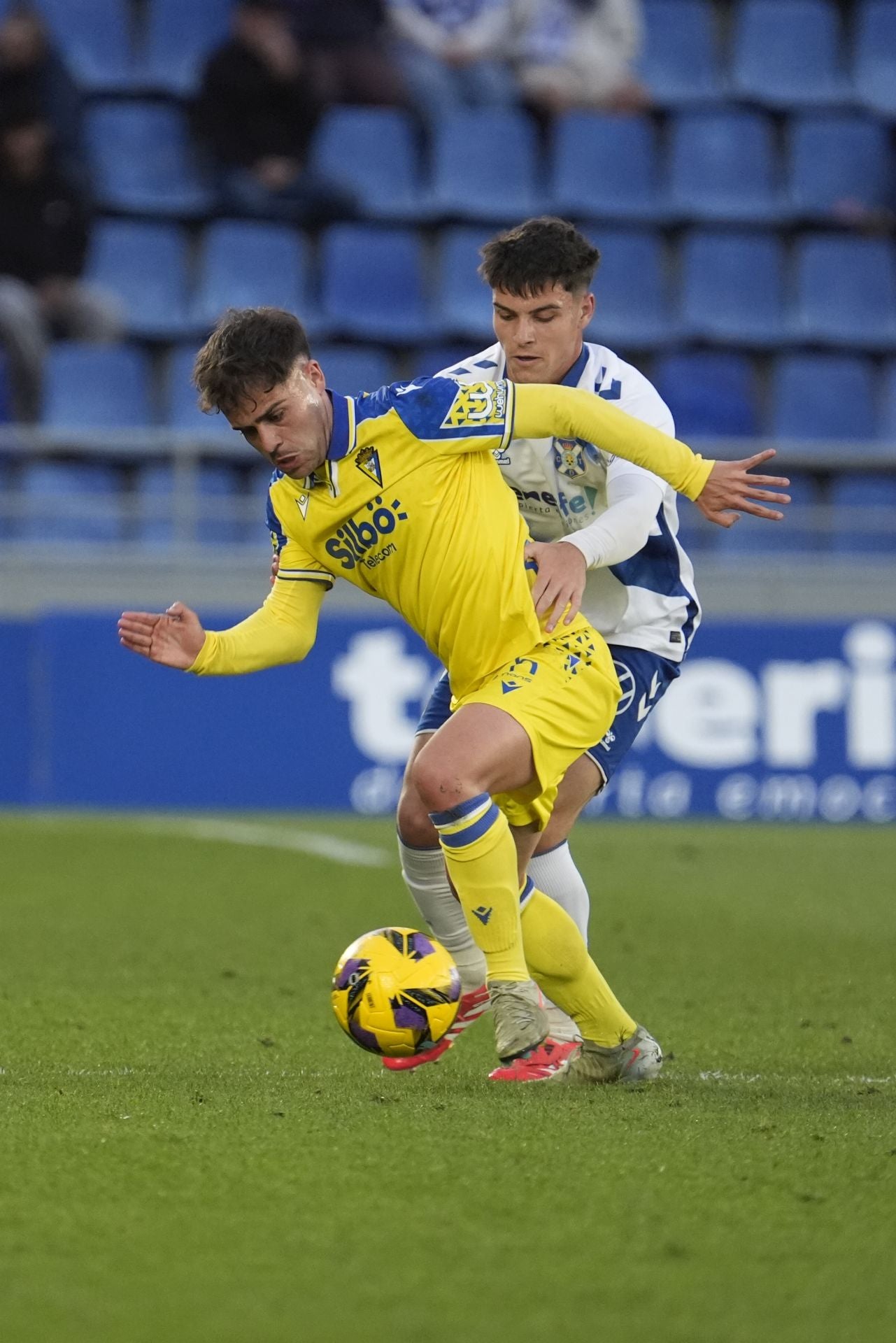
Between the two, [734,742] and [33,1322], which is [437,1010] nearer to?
[33,1322]

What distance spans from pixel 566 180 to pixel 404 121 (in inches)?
47.3

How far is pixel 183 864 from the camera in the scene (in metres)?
8.66

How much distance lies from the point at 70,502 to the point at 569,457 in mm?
7407

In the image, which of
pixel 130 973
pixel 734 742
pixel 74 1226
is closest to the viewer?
pixel 74 1226

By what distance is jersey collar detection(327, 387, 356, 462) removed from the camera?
4000 millimetres

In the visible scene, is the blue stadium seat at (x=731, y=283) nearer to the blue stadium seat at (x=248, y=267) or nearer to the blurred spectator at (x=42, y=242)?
the blue stadium seat at (x=248, y=267)

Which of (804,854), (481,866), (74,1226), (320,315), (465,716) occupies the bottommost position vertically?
(804,854)

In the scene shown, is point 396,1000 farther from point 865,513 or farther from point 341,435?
point 865,513

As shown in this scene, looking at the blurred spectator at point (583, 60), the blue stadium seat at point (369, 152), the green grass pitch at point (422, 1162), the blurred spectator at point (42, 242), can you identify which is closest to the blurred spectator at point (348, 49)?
the blue stadium seat at point (369, 152)

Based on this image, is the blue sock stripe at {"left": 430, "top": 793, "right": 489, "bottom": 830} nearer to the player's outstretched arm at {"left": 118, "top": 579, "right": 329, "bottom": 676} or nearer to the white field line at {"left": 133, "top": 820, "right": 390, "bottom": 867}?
the player's outstretched arm at {"left": 118, "top": 579, "right": 329, "bottom": 676}

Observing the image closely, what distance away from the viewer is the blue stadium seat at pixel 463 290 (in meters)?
13.0

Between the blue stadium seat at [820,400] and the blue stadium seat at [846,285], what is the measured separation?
54cm

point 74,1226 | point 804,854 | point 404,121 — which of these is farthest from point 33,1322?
point 404,121

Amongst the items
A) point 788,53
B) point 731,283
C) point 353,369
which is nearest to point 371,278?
point 353,369
